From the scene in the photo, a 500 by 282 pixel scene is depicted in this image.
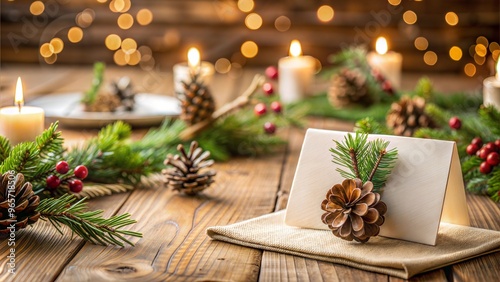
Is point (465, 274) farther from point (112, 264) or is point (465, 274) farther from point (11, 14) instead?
point (11, 14)

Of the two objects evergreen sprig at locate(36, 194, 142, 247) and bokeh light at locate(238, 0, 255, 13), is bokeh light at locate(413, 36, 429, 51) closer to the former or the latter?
bokeh light at locate(238, 0, 255, 13)

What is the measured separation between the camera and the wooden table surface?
3.53ft

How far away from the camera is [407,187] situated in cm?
117

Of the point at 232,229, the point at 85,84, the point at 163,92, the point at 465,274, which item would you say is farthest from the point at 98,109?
the point at 465,274

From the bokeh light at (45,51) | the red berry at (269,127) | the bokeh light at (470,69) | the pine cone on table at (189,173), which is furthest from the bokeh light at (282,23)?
the pine cone on table at (189,173)

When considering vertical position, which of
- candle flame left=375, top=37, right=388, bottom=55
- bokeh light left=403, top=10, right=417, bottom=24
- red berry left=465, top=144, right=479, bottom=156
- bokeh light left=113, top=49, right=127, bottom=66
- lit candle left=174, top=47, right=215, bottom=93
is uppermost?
bokeh light left=403, top=10, right=417, bottom=24

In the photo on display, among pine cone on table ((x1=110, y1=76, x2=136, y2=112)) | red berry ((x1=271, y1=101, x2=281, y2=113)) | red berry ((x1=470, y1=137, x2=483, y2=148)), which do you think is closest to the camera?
red berry ((x1=470, y1=137, x2=483, y2=148))

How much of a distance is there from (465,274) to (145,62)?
277 centimetres

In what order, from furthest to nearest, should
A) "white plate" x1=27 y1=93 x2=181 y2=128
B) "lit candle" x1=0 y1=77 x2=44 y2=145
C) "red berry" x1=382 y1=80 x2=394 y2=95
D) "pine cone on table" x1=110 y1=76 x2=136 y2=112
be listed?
"red berry" x1=382 y1=80 x2=394 y2=95, "pine cone on table" x1=110 y1=76 x2=136 y2=112, "white plate" x1=27 y1=93 x2=181 y2=128, "lit candle" x1=0 y1=77 x2=44 y2=145

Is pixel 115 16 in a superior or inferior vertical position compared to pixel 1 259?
superior

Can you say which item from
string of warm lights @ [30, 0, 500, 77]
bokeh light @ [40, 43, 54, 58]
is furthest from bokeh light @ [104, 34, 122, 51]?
bokeh light @ [40, 43, 54, 58]

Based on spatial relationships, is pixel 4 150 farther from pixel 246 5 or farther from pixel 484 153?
pixel 246 5

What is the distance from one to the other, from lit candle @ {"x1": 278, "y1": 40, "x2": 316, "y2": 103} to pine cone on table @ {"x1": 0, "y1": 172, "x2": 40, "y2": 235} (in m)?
1.44

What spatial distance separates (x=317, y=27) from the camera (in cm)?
361
